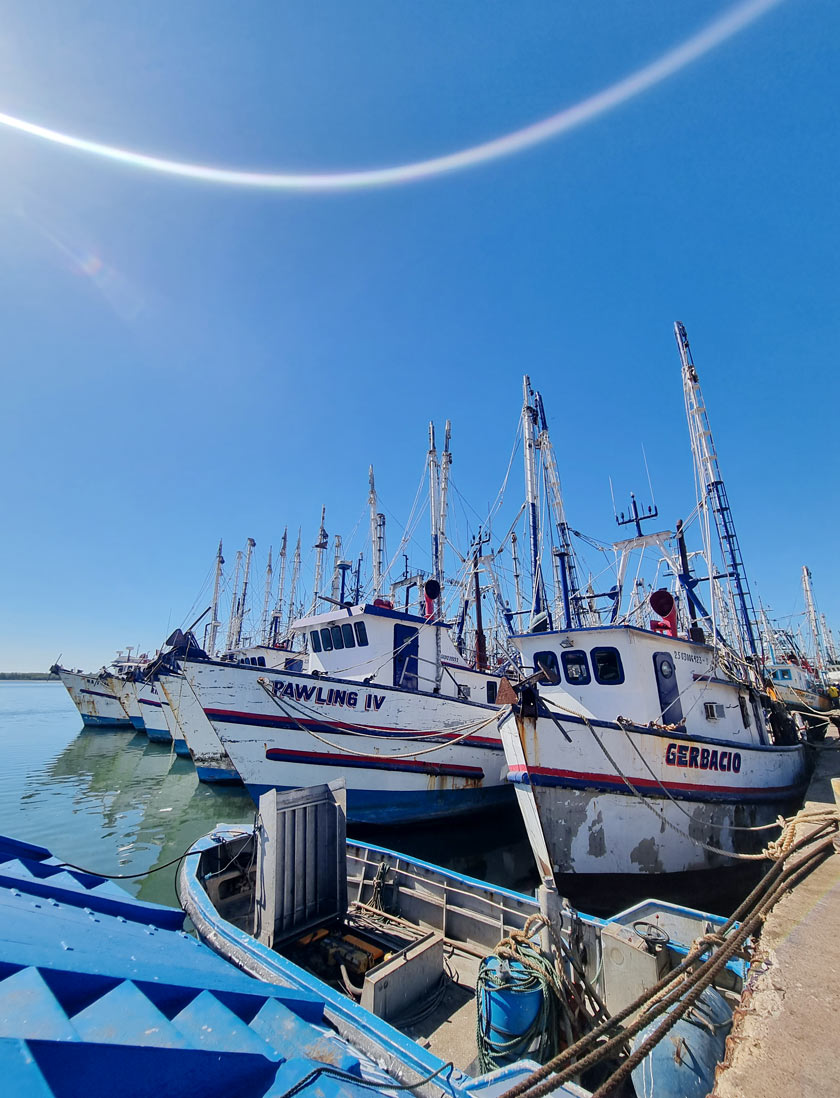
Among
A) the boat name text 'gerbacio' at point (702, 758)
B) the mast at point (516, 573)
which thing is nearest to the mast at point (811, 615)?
the mast at point (516, 573)

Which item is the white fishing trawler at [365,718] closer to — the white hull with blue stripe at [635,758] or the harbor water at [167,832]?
the harbor water at [167,832]

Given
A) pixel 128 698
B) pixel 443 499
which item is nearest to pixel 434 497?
pixel 443 499

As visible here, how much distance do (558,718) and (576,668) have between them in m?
2.13

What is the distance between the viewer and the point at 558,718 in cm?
795

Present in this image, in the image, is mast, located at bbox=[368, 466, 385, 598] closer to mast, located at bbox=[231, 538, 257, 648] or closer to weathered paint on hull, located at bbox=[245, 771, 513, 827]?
weathered paint on hull, located at bbox=[245, 771, 513, 827]

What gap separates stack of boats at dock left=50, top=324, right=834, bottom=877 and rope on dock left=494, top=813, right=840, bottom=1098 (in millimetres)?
2868

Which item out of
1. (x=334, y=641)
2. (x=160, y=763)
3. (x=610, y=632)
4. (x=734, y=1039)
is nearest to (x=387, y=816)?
(x=334, y=641)

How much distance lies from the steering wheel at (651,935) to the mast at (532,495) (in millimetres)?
8070

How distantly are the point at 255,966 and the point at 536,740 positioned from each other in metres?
4.95

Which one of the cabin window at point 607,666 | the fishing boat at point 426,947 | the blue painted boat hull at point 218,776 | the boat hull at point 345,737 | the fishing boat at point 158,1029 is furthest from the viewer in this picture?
the blue painted boat hull at point 218,776

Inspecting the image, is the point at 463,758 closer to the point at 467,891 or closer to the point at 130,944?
the point at 467,891

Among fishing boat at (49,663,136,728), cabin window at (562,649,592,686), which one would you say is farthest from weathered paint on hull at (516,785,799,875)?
fishing boat at (49,663,136,728)

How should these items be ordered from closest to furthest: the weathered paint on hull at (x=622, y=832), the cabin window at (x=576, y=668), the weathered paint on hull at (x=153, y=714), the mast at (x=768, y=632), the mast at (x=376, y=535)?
the weathered paint on hull at (x=622, y=832), the cabin window at (x=576, y=668), the mast at (x=376, y=535), the weathered paint on hull at (x=153, y=714), the mast at (x=768, y=632)

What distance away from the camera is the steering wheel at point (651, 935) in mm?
4109
